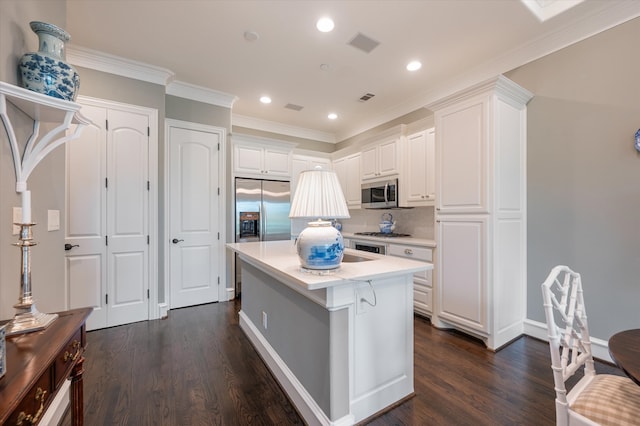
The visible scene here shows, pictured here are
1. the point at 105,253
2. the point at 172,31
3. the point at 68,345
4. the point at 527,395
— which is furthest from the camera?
the point at 105,253

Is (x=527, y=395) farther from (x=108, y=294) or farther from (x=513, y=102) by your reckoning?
(x=108, y=294)

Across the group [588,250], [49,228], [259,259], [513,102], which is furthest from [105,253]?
[588,250]

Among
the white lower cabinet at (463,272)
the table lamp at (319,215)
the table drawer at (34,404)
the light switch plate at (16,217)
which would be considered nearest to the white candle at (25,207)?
the light switch plate at (16,217)

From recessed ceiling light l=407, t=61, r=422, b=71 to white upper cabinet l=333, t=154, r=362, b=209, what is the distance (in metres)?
1.73

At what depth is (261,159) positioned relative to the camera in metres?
4.25

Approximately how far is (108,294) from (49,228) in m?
1.64

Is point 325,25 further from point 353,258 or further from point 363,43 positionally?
point 353,258

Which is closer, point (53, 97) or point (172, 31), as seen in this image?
point (53, 97)

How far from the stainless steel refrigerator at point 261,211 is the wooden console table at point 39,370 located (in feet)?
9.06

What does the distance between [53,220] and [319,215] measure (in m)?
1.76

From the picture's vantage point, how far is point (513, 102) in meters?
2.59

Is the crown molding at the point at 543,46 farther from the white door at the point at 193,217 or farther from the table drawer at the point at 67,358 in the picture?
the table drawer at the point at 67,358

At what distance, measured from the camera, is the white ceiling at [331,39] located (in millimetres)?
2193

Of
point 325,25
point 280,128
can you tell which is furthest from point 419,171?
point 280,128
